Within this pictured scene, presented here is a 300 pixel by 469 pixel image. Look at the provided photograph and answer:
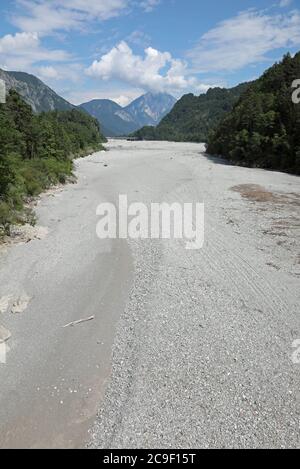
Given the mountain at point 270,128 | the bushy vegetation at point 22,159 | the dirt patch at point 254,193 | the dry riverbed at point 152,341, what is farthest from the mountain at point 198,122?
the dry riverbed at point 152,341

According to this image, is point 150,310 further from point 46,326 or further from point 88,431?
point 88,431

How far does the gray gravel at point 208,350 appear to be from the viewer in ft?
27.4

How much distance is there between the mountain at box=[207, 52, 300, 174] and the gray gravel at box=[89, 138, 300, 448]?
3092 cm

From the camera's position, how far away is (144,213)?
25.2 m

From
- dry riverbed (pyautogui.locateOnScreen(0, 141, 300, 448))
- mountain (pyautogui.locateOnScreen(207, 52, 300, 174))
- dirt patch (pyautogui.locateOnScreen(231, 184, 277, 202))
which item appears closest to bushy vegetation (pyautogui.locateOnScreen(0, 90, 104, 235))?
dry riverbed (pyautogui.locateOnScreen(0, 141, 300, 448))

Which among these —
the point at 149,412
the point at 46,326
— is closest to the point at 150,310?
the point at 46,326

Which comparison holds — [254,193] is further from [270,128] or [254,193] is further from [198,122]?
[198,122]

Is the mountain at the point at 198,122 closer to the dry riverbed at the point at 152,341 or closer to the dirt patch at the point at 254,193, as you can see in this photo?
the dirt patch at the point at 254,193

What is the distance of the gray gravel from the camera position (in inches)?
329

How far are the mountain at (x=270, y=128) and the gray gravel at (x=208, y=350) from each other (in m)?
30.9

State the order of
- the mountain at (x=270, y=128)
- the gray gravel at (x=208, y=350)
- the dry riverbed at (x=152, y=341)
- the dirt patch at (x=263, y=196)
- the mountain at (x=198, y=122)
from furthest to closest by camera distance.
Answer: the mountain at (x=198, y=122) → the mountain at (x=270, y=128) → the dirt patch at (x=263, y=196) → the dry riverbed at (x=152, y=341) → the gray gravel at (x=208, y=350)

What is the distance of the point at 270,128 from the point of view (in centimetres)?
5131

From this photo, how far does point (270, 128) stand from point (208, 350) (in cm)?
4668
